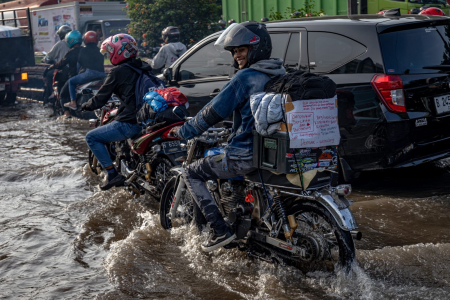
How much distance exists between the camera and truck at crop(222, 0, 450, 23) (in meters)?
11.0

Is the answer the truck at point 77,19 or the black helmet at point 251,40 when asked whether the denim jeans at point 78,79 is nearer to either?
the black helmet at point 251,40

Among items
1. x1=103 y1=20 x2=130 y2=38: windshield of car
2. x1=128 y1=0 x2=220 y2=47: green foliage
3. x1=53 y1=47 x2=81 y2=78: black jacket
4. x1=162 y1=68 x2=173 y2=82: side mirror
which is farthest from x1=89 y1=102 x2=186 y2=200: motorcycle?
x1=103 y1=20 x2=130 y2=38: windshield of car

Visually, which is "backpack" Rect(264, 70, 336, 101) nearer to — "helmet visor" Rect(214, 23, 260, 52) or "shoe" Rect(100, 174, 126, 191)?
"helmet visor" Rect(214, 23, 260, 52)

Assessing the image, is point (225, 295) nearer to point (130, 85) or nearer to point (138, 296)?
point (138, 296)

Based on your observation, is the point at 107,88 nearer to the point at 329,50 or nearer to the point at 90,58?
the point at 329,50

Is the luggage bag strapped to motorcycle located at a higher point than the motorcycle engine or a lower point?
higher

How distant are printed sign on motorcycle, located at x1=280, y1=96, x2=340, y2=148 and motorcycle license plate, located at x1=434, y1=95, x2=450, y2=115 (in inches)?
85.8

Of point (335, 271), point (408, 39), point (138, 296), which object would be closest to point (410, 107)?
point (408, 39)

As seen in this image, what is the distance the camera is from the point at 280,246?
3.82m

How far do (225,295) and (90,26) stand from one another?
18277 mm

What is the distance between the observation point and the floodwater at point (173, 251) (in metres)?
3.82

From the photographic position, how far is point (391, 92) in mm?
5164

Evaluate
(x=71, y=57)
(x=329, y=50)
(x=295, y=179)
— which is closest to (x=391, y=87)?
(x=329, y=50)

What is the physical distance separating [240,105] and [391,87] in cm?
199
